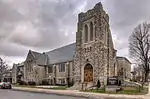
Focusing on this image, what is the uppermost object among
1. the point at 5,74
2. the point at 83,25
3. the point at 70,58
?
the point at 83,25

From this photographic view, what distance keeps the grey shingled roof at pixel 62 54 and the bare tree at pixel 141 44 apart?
12694 mm

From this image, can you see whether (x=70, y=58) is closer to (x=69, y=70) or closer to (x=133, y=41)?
(x=69, y=70)

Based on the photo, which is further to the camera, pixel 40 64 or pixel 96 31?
pixel 40 64

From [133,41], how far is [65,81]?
16086mm

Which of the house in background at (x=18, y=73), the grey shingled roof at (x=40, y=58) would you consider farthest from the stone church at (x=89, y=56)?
the house in background at (x=18, y=73)

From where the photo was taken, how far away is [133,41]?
146 ft

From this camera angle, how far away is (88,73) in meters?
41.3

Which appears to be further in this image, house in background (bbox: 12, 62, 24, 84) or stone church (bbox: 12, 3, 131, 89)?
house in background (bbox: 12, 62, 24, 84)

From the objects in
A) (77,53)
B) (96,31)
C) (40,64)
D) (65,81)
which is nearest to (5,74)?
(40,64)

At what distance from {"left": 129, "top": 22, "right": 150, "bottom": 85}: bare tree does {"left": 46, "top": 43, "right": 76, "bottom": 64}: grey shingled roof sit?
12.7 meters

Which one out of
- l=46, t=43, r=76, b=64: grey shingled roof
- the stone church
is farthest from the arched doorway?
l=46, t=43, r=76, b=64: grey shingled roof

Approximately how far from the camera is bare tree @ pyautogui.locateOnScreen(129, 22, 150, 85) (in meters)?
42.1

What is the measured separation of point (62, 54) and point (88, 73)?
13.3 m

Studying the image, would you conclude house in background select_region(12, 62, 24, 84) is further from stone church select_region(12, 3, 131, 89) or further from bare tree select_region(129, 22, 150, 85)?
bare tree select_region(129, 22, 150, 85)
